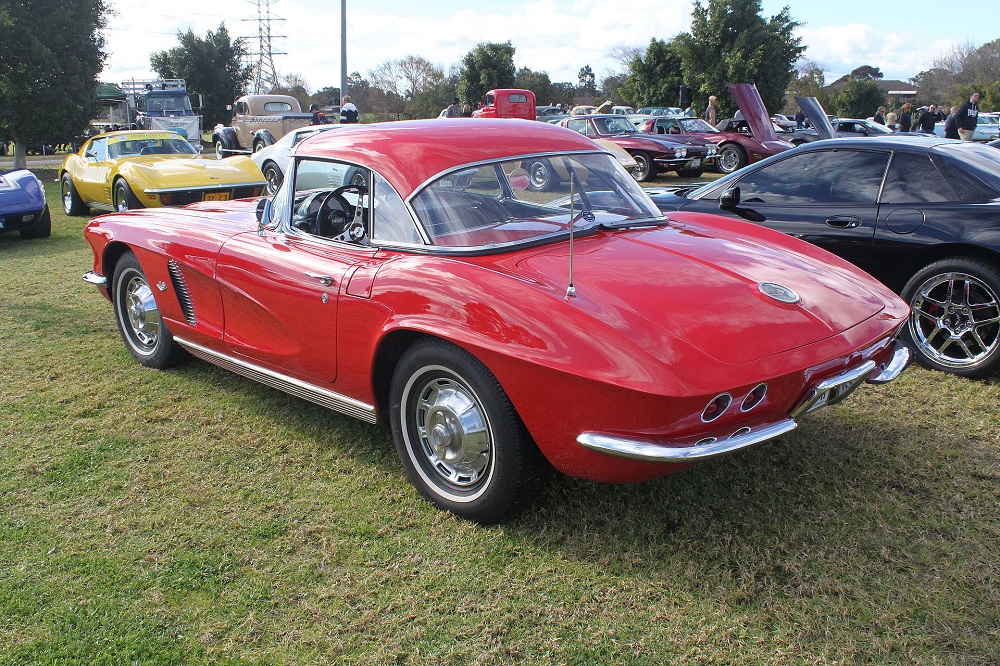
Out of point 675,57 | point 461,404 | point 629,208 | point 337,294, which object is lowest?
point 461,404

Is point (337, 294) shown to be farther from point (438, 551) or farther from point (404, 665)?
point (404, 665)

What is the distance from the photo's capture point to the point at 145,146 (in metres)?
11.7

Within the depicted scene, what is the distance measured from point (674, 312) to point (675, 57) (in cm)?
3493

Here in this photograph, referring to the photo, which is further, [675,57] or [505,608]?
[675,57]

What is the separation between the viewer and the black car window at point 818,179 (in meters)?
5.04

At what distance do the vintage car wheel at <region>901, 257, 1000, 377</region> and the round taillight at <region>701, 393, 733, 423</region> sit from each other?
2718 mm

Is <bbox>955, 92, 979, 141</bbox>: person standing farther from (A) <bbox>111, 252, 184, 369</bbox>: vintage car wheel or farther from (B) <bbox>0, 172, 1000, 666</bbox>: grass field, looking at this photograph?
(A) <bbox>111, 252, 184, 369</bbox>: vintage car wheel

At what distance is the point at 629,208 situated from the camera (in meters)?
3.78

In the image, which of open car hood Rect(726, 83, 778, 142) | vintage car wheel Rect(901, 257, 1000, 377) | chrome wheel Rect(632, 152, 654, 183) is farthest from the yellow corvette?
open car hood Rect(726, 83, 778, 142)

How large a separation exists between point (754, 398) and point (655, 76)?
36.0 metres

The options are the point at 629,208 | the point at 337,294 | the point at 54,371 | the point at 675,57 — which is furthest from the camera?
the point at 675,57

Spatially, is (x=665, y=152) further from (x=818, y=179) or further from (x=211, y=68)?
(x=211, y=68)

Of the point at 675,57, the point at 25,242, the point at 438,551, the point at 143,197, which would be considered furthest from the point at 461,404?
the point at 675,57

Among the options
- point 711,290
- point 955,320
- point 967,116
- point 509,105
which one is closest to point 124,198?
point 711,290
